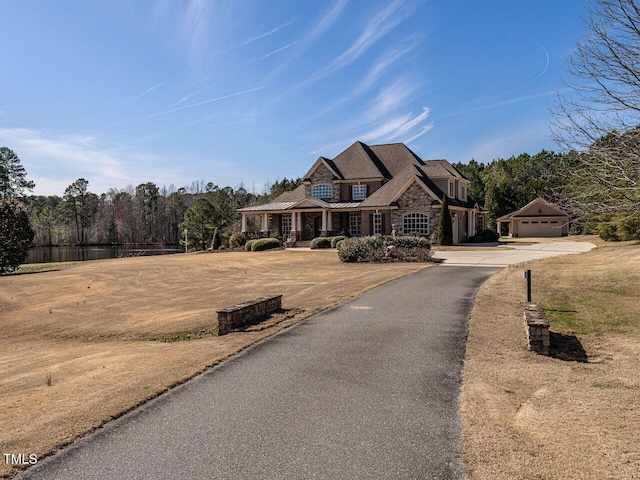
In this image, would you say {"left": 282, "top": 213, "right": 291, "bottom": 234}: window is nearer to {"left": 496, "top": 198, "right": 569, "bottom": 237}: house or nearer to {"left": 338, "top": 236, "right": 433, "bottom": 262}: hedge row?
{"left": 338, "top": 236, "right": 433, "bottom": 262}: hedge row

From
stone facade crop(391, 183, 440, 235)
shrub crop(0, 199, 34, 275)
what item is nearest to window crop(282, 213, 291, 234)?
stone facade crop(391, 183, 440, 235)

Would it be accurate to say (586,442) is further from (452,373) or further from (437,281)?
(437,281)

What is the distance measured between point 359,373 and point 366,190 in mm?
35274

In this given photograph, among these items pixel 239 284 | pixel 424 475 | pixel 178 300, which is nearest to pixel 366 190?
pixel 239 284

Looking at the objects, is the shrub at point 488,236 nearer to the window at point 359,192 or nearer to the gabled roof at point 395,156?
the gabled roof at point 395,156

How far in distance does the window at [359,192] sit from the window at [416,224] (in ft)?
20.1

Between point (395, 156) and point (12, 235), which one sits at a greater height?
point (395, 156)

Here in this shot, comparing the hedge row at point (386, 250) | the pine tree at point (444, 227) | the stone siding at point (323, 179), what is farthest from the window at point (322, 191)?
the hedge row at point (386, 250)

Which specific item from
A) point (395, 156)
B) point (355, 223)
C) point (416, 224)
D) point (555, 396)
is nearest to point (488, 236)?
point (416, 224)

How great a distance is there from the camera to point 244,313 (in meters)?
10.0

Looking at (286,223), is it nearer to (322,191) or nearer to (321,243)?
(322,191)

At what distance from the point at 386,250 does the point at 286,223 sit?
19.4 metres

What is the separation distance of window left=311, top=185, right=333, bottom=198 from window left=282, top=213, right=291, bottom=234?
3515mm

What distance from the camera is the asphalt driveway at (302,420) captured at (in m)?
3.96
